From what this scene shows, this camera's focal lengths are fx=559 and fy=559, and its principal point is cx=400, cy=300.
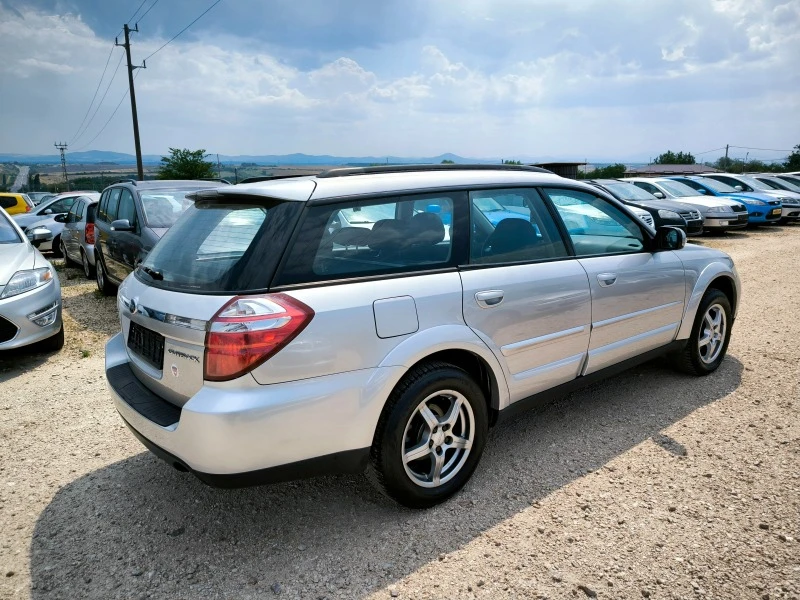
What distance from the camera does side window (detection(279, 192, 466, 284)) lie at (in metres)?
2.47

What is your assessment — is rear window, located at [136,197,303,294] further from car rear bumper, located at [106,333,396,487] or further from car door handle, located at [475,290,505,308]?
car door handle, located at [475,290,505,308]

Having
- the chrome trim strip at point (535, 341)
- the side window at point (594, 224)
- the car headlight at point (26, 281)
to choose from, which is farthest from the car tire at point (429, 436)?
the car headlight at point (26, 281)

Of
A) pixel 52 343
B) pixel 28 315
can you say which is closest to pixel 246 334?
pixel 28 315

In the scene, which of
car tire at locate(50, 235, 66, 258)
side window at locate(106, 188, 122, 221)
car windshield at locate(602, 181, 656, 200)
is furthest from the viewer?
Result: car windshield at locate(602, 181, 656, 200)

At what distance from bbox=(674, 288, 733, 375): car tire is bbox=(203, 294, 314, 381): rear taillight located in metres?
3.45

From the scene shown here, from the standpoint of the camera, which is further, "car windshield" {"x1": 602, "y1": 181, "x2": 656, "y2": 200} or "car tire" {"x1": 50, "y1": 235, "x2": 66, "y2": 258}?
"car windshield" {"x1": 602, "y1": 181, "x2": 656, "y2": 200}

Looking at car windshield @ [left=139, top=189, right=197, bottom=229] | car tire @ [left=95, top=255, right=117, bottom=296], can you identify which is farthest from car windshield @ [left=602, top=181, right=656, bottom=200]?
car tire @ [left=95, top=255, right=117, bottom=296]

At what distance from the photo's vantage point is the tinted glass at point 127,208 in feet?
23.6

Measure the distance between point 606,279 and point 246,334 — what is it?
2317 mm

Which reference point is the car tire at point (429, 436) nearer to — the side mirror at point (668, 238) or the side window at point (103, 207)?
the side mirror at point (668, 238)

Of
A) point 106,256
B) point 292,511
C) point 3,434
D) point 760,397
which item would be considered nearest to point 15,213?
→ point 106,256

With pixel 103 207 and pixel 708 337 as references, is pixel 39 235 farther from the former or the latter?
pixel 708 337

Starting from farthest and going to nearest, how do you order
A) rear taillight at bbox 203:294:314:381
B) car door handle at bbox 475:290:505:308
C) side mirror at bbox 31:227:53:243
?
side mirror at bbox 31:227:53:243, car door handle at bbox 475:290:505:308, rear taillight at bbox 203:294:314:381

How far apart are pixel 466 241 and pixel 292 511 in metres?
1.68
